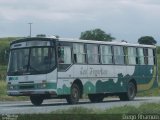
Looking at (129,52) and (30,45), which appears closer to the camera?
(30,45)

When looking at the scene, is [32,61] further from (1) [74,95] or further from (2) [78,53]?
(1) [74,95]

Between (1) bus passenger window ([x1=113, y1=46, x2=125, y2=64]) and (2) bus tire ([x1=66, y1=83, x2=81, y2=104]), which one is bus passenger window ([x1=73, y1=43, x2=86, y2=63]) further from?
(1) bus passenger window ([x1=113, y1=46, x2=125, y2=64])

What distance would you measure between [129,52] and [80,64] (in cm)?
528

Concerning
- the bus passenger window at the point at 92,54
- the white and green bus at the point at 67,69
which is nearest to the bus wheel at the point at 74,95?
the white and green bus at the point at 67,69

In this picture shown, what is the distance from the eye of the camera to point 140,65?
3516 cm

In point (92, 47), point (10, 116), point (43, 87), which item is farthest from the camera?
point (92, 47)

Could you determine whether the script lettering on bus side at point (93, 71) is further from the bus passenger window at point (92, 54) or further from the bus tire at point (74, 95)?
the bus tire at point (74, 95)

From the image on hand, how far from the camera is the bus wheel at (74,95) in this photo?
95.8ft

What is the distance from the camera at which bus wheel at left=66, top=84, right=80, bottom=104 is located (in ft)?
95.8

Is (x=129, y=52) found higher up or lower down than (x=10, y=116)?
higher up

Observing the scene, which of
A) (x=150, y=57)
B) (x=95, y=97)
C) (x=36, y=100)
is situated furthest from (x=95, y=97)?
(x=150, y=57)

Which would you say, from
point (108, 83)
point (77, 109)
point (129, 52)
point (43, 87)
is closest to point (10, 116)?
point (77, 109)

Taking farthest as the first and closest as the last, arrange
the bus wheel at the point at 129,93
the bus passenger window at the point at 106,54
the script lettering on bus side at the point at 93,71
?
the bus wheel at the point at 129,93 < the bus passenger window at the point at 106,54 < the script lettering on bus side at the point at 93,71

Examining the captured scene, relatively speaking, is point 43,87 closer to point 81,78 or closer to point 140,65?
point 81,78
